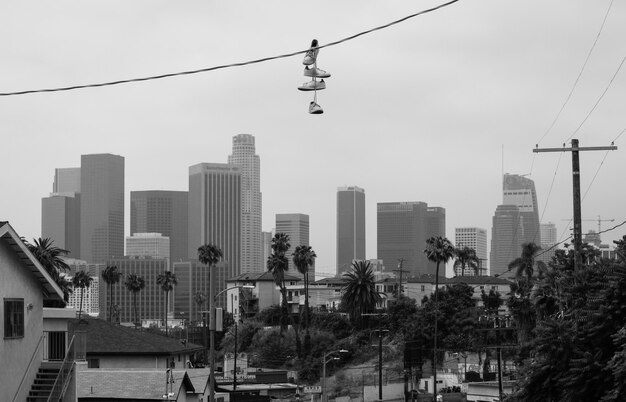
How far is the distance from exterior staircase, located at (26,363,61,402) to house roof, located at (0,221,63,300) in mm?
2068

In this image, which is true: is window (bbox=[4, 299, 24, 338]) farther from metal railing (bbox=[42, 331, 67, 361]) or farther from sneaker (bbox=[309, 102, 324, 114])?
sneaker (bbox=[309, 102, 324, 114])

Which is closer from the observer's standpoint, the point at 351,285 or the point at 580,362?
the point at 580,362

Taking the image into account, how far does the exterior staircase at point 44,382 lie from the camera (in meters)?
29.0

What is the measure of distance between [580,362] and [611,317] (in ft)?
5.27

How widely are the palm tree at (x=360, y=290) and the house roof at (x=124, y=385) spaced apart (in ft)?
299

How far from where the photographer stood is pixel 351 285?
13712 centimetres

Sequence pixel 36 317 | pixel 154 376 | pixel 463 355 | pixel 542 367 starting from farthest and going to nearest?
pixel 463 355
pixel 154 376
pixel 542 367
pixel 36 317

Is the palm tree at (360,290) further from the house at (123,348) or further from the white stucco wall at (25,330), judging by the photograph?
the white stucco wall at (25,330)

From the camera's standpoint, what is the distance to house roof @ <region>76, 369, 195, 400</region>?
4306 centimetres

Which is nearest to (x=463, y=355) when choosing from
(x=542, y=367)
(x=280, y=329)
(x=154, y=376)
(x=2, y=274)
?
(x=280, y=329)

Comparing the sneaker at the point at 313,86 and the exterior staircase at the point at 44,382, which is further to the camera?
the exterior staircase at the point at 44,382

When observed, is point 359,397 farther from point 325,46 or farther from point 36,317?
point 325,46

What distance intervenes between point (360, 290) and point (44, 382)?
108m

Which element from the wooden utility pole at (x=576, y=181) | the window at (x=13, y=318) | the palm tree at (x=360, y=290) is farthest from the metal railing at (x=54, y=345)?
the palm tree at (x=360, y=290)
